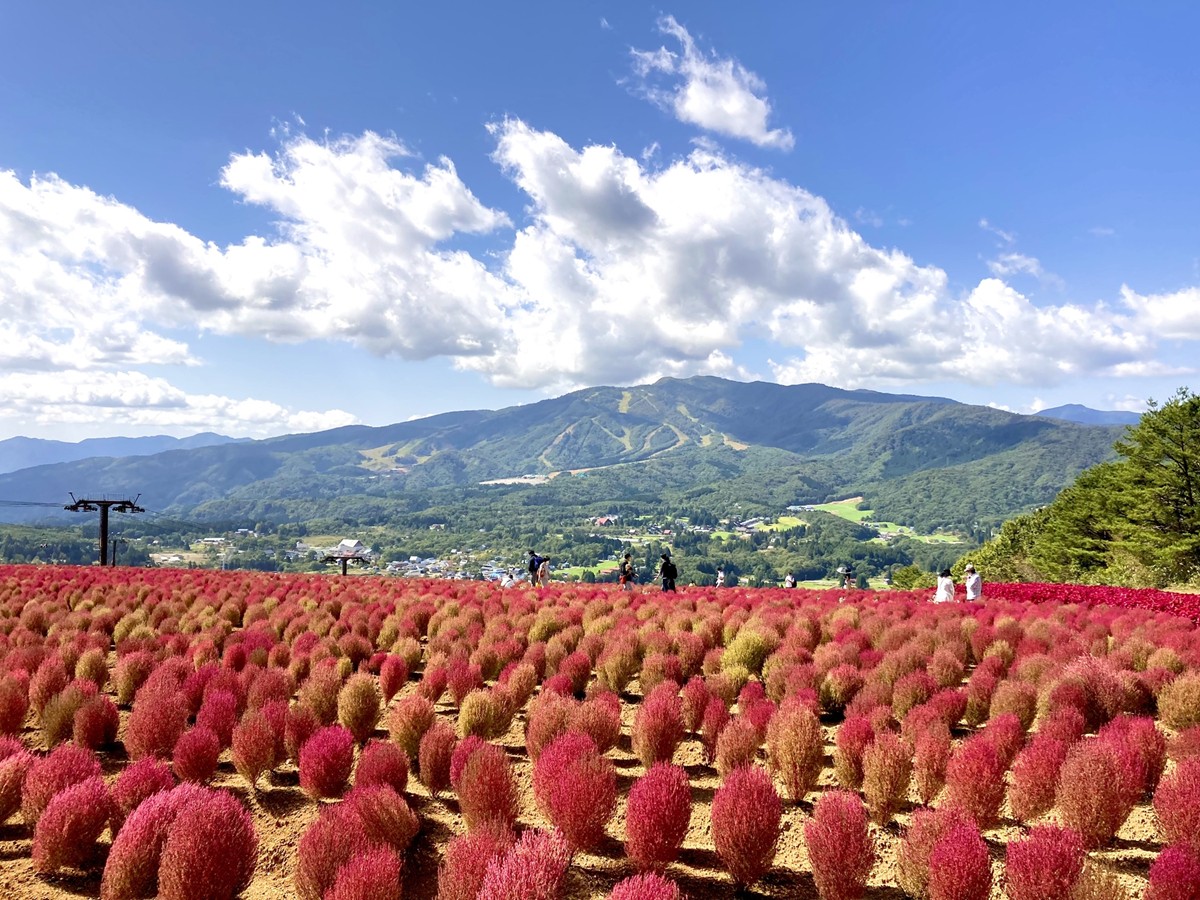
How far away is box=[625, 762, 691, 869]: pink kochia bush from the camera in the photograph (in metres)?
4.55

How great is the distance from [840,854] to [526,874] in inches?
80.0

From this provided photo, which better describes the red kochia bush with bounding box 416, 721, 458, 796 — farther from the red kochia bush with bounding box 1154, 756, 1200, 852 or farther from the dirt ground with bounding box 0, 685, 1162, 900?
the red kochia bush with bounding box 1154, 756, 1200, 852

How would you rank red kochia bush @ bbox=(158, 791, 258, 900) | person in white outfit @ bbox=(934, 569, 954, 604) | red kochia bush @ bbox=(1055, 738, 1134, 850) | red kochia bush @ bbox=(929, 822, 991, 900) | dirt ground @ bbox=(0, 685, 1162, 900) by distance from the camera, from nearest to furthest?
1. red kochia bush @ bbox=(929, 822, 991, 900)
2. red kochia bush @ bbox=(158, 791, 258, 900)
3. dirt ground @ bbox=(0, 685, 1162, 900)
4. red kochia bush @ bbox=(1055, 738, 1134, 850)
5. person in white outfit @ bbox=(934, 569, 954, 604)

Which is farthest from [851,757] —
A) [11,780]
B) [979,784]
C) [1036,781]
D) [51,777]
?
[11,780]

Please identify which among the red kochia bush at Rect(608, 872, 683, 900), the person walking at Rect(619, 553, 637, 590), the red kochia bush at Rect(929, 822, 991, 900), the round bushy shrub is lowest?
the person walking at Rect(619, 553, 637, 590)

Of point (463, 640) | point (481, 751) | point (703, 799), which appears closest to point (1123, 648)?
point (703, 799)

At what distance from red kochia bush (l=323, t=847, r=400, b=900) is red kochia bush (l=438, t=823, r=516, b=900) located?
0.28 meters

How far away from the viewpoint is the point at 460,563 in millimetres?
179625

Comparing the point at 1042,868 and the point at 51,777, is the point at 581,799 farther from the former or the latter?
the point at 51,777

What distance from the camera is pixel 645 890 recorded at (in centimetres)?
346

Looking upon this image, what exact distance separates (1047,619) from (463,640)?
11.3 m

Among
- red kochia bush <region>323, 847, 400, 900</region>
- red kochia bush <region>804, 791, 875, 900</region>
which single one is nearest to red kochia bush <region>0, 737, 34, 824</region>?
red kochia bush <region>323, 847, 400, 900</region>

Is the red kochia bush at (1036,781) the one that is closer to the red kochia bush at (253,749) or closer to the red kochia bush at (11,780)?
the red kochia bush at (253,749)

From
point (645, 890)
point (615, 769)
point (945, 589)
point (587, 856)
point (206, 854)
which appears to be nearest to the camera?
point (645, 890)
